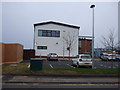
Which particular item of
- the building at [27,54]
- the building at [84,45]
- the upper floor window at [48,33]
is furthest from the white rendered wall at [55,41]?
the building at [84,45]

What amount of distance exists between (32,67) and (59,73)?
239 cm

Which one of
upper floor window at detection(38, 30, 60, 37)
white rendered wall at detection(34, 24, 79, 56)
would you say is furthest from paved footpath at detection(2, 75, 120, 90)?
upper floor window at detection(38, 30, 60, 37)

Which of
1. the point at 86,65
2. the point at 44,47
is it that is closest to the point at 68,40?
the point at 44,47

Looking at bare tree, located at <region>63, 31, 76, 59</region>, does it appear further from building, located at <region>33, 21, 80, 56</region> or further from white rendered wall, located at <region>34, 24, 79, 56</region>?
white rendered wall, located at <region>34, 24, 79, 56</region>

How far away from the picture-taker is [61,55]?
4725cm

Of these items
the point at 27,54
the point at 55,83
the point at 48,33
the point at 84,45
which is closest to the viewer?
the point at 55,83

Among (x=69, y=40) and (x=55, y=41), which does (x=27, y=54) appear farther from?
(x=69, y=40)

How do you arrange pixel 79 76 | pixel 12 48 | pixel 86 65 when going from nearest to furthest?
1. pixel 79 76
2. pixel 86 65
3. pixel 12 48

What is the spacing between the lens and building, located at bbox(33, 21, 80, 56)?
46.4 m

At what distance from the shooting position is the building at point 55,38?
4644 centimetres

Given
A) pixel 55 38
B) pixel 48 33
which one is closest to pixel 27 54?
pixel 48 33

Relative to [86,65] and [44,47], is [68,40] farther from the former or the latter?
[86,65]

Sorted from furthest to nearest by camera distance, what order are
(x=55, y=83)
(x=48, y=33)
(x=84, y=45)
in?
(x=84, y=45), (x=48, y=33), (x=55, y=83)

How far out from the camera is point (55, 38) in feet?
155
